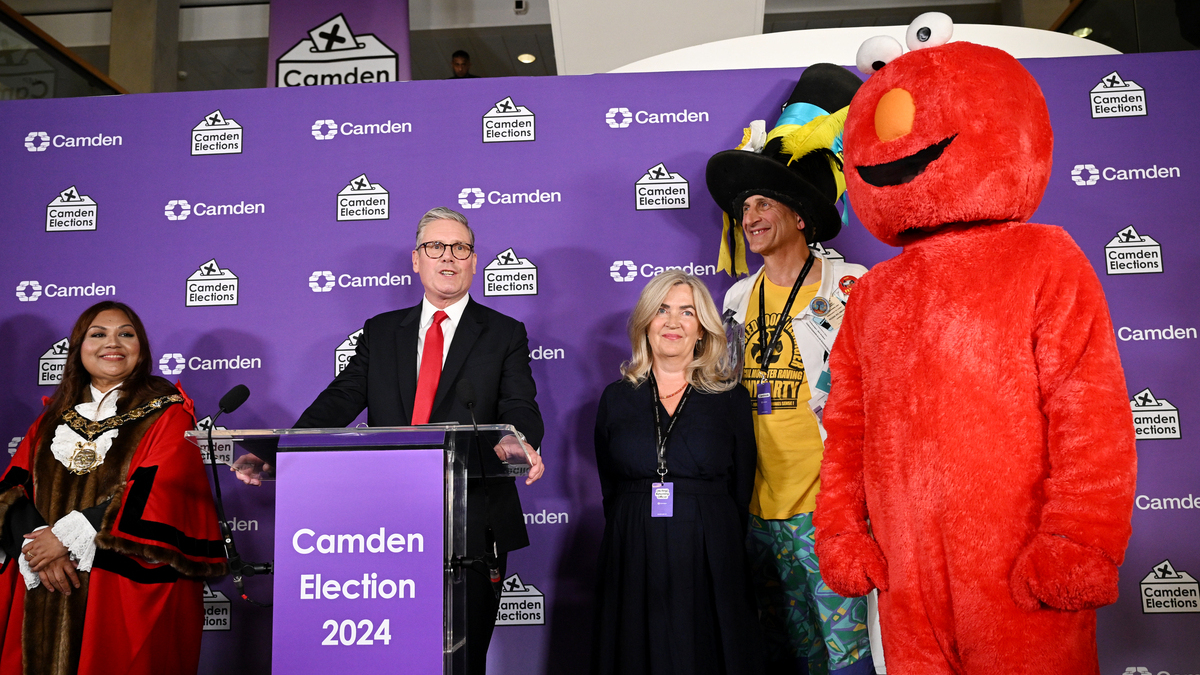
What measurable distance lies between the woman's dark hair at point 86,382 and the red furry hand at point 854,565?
2624 mm

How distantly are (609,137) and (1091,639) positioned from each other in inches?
109

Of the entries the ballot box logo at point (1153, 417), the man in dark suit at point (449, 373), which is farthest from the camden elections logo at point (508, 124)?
the ballot box logo at point (1153, 417)

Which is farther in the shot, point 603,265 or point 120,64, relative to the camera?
point 120,64

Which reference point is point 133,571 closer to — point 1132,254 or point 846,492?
point 846,492

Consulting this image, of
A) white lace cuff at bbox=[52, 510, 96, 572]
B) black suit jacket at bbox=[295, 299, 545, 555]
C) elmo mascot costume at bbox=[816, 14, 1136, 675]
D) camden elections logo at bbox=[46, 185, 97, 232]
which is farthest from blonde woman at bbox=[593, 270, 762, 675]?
camden elections logo at bbox=[46, 185, 97, 232]

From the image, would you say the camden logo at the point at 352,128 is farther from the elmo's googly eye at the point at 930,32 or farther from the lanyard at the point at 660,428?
the elmo's googly eye at the point at 930,32

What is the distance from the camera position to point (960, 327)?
177cm

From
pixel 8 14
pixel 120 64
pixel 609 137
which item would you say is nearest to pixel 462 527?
pixel 609 137

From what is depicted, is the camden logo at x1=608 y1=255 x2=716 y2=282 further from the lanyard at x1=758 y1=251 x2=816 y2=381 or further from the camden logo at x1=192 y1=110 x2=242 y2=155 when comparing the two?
the camden logo at x1=192 y1=110 x2=242 y2=155

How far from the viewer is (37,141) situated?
3904 mm

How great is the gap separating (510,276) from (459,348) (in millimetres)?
893

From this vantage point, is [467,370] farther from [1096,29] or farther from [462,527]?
[1096,29]

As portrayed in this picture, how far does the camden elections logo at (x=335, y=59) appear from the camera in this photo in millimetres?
6125

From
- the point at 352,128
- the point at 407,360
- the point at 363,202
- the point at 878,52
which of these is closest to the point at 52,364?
the point at 363,202
